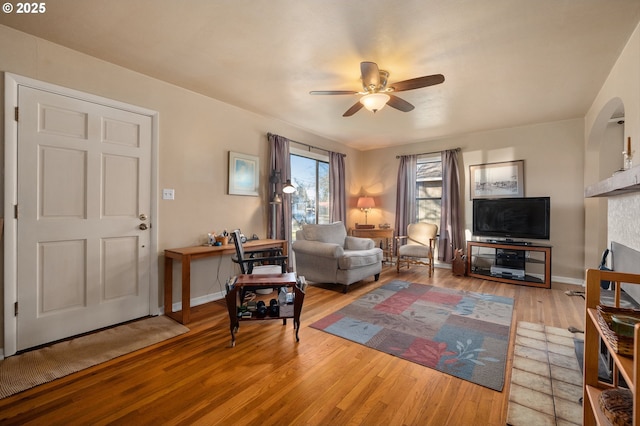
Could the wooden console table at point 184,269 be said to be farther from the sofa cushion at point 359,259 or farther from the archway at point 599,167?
the archway at point 599,167

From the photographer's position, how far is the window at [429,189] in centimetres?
532

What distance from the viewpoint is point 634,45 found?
2.05 meters

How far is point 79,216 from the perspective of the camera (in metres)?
2.42

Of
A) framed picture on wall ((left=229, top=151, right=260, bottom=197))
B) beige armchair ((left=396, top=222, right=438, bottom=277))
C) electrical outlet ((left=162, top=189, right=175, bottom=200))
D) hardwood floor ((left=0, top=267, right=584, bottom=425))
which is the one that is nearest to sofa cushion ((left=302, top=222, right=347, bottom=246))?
framed picture on wall ((left=229, top=151, right=260, bottom=197))

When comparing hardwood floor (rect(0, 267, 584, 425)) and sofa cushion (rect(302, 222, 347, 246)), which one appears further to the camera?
sofa cushion (rect(302, 222, 347, 246))

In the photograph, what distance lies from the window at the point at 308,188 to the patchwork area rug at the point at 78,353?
2446mm

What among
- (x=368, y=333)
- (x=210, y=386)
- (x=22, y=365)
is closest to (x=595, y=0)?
(x=368, y=333)

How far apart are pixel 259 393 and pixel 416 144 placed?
5.11m

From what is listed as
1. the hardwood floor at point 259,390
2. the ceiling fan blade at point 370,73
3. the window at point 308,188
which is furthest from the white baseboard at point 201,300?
the ceiling fan blade at point 370,73

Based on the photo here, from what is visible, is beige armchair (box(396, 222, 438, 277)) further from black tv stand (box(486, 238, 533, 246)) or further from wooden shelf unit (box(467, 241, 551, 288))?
black tv stand (box(486, 238, 533, 246))

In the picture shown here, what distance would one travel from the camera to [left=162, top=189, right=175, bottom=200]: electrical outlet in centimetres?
296

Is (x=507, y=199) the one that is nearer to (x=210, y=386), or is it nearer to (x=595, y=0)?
(x=595, y=0)

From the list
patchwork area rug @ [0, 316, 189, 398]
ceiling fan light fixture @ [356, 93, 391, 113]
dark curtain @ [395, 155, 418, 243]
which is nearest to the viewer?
patchwork area rug @ [0, 316, 189, 398]

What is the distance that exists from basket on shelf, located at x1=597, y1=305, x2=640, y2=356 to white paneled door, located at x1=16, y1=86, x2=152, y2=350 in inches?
134
